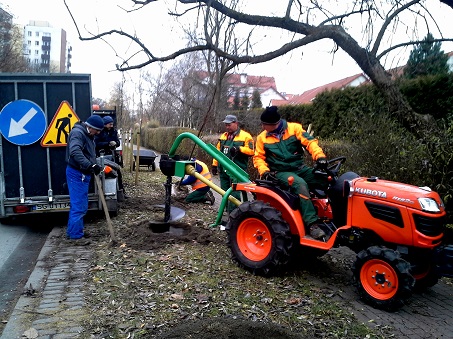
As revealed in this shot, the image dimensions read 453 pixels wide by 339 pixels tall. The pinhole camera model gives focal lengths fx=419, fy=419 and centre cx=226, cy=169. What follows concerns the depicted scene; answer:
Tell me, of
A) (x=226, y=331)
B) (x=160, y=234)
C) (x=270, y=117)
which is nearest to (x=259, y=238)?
(x=270, y=117)

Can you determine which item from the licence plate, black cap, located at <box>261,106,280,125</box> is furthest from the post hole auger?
the licence plate

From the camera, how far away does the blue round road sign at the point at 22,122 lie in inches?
273

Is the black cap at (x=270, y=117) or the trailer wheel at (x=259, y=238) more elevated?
the black cap at (x=270, y=117)

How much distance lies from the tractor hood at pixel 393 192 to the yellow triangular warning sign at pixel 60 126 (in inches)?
196

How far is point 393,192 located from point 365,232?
20.4 inches

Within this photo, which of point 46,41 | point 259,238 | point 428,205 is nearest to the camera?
point 428,205

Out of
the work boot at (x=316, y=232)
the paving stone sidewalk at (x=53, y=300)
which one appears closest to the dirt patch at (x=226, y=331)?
the paving stone sidewalk at (x=53, y=300)

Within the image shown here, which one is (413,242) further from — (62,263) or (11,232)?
(11,232)

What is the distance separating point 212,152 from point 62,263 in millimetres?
2446

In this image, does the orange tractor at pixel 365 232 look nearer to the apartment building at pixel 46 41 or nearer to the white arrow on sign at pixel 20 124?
the white arrow on sign at pixel 20 124

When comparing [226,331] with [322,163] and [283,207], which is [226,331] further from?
[322,163]

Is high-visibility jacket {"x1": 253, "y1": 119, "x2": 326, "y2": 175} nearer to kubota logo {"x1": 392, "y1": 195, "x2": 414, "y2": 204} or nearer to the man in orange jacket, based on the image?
kubota logo {"x1": 392, "y1": 195, "x2": 414, "y2": 204}

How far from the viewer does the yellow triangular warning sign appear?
7.13 metres

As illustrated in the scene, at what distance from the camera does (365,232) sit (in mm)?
4332
